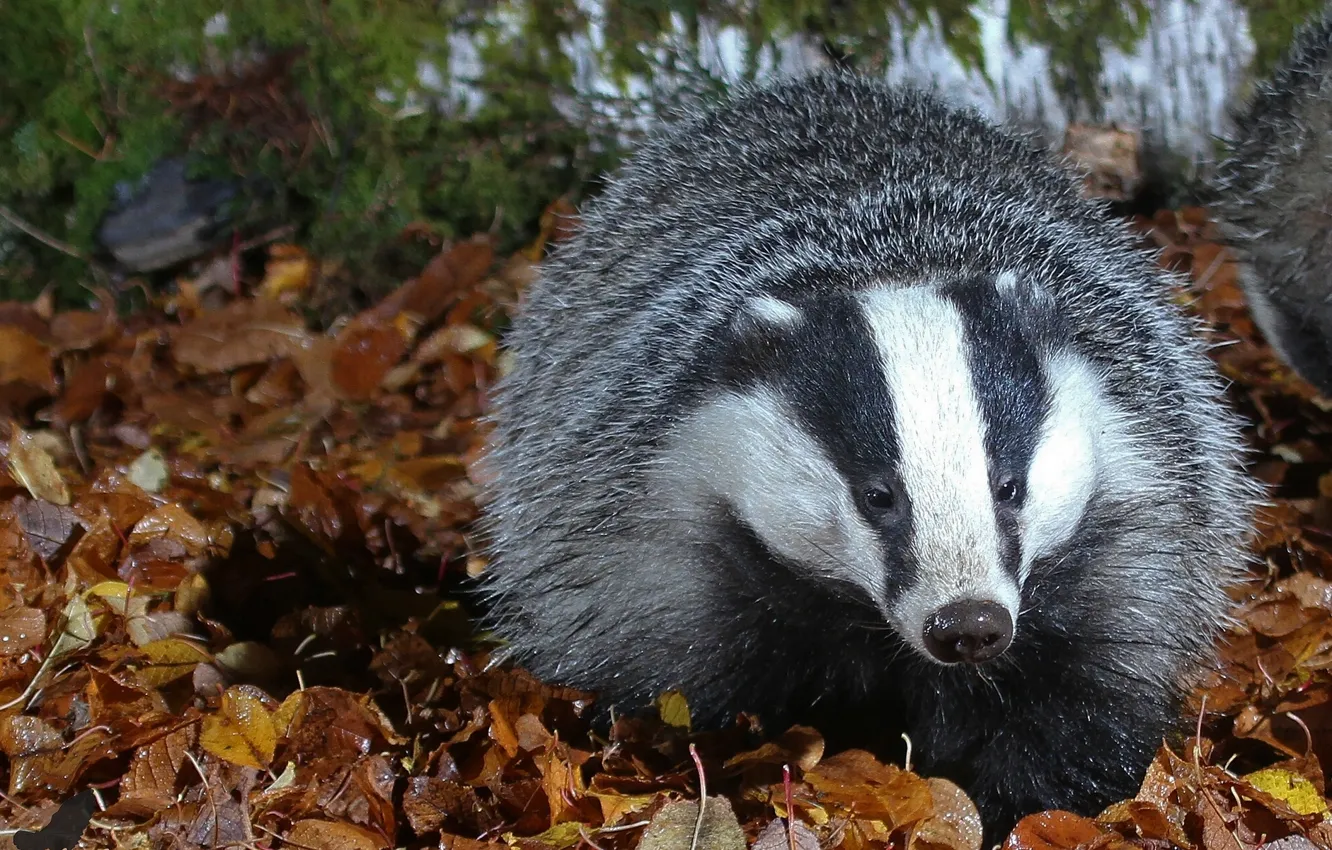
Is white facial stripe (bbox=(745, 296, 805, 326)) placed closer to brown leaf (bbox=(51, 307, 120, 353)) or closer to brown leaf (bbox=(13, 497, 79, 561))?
brown leaf (bbox=(13, 497, 79, 561))

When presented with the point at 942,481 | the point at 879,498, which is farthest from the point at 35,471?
the point at 942,481

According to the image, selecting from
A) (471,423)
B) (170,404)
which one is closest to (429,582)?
(471,423)

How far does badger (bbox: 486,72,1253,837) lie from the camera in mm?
2420

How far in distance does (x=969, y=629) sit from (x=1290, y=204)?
2.39 m

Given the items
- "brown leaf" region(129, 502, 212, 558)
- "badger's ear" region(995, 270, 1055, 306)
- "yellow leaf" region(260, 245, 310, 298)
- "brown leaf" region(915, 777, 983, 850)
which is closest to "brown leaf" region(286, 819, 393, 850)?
"brown leaf" region(915, 777, 983, 850)

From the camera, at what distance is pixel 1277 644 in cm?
320

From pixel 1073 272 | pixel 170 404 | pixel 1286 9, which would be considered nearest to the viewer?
pixel 1073 272

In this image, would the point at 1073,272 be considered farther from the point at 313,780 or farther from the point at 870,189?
the point at 313,780

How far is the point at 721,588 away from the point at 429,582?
120 centimetres

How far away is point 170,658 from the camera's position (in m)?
2.99

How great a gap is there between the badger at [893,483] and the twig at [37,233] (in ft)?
7.44

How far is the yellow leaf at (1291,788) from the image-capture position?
2.60m

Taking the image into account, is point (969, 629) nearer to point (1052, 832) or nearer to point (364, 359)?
point (1052, 832)

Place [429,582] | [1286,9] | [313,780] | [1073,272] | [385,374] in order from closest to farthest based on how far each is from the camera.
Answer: [313,780], [1073,272], [429,582], [385,374], [1286,9]
